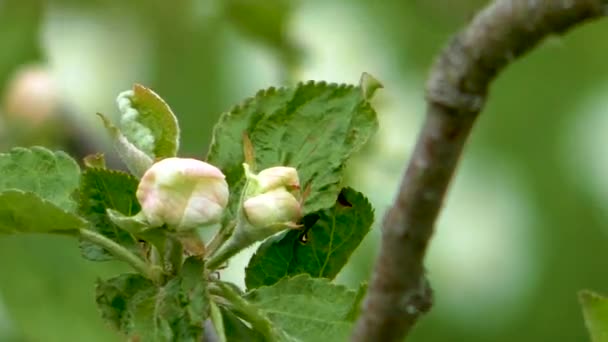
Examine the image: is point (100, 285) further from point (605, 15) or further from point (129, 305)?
point (605, 15)

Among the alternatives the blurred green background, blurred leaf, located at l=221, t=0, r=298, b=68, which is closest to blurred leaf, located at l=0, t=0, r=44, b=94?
the blurred green background

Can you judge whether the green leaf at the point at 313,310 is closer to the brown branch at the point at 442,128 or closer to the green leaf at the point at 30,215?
the green leaf at the point at 30,215

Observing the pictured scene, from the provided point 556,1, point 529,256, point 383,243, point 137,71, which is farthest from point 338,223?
point 529,256

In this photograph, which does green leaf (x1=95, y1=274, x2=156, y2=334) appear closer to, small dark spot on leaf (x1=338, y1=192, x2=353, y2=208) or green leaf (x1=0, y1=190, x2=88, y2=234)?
green leaf (x1=0, y1=190, x2=88, y2=234)

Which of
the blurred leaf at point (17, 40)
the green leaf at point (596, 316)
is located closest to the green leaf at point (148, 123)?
the green leaf at point (596, 316)

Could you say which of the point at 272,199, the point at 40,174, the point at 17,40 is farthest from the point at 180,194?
the point at 17,40

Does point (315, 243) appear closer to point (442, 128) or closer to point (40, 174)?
point (40, 174)

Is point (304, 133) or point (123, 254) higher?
point (304, 133)
